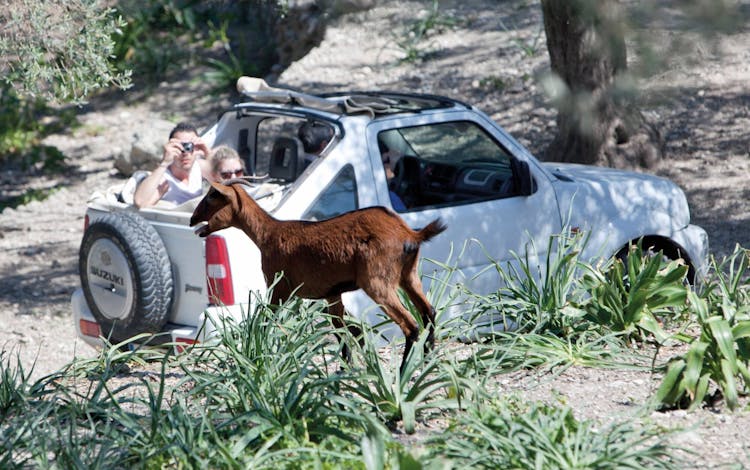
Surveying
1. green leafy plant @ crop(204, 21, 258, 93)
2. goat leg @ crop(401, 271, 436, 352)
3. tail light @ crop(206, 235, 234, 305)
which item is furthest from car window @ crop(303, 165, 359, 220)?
green leafy plant @ crop(204, 21, 258, 93)

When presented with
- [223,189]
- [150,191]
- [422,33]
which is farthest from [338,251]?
[422,33]

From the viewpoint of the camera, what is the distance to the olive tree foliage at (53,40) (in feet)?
23.2

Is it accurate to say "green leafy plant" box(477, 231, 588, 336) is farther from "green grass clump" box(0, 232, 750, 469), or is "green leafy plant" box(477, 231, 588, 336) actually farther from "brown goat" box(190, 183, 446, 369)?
Answer: "brown goat" box(190, 183, 446, 369)

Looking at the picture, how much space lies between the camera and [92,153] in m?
13.8

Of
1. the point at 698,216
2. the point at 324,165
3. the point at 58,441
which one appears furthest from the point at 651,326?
the point at 698,216

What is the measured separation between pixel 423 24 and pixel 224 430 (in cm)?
1077

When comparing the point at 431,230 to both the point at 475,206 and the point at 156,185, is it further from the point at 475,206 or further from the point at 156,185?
the point at 156,185

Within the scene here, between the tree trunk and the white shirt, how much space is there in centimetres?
378

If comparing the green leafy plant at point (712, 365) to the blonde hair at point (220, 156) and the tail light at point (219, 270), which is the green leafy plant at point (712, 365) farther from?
the blonde hair at point (220, 156)

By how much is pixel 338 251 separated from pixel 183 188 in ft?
7.12

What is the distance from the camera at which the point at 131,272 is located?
20.2 ft

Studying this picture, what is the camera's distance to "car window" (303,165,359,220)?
623 cm

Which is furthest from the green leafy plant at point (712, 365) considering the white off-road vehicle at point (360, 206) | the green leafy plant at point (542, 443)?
the white off-road vehicle at point (360, 206)

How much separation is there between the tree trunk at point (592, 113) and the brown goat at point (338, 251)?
15.0 feet
